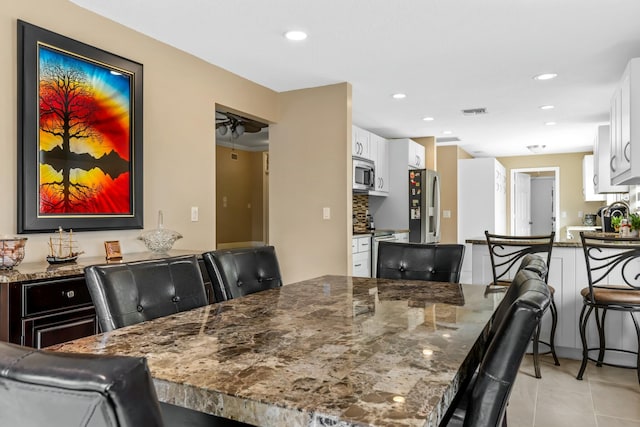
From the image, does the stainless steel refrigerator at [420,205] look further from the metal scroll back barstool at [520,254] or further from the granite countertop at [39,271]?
the granite countertop at [39,271]

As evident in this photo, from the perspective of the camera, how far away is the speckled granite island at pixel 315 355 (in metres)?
0.75

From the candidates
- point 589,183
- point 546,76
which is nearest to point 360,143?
point 546,76

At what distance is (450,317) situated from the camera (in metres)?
1.39

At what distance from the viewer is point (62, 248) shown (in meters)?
2.48

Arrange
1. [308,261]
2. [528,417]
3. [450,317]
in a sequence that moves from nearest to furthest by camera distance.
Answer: [450,317] < [528,417] < [308,261]

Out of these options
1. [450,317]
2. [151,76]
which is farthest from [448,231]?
[450,317]

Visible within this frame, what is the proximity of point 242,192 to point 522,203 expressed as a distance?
6096 mm

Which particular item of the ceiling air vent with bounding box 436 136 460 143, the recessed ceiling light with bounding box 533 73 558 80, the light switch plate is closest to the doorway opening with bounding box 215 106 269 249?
the ceiling air vent with bounding box 436 136 460 143

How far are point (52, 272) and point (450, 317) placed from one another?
5.60 feet

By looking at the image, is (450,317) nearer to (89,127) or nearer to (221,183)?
(89,127)

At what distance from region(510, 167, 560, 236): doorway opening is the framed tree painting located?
8.08 metres

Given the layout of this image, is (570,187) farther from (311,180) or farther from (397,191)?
(311,180)

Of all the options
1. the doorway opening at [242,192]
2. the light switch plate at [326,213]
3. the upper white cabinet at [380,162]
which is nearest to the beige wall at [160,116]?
the light switch plate at [326,213]

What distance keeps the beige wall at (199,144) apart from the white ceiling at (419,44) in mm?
133
